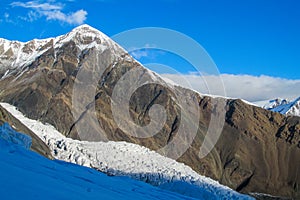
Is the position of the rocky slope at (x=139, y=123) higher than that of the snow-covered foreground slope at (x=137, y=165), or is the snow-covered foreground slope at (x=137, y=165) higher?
the rocky slope at (x=139, y=123)

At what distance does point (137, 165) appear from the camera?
69.6m

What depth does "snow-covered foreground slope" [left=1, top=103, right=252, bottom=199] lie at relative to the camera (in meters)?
65.4

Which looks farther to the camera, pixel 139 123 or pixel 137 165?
pixel 139 123

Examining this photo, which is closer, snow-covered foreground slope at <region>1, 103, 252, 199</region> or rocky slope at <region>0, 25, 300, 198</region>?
snow-covered foreground slope at <region>1, 103, 252, 199</region>

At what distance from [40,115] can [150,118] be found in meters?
45.7

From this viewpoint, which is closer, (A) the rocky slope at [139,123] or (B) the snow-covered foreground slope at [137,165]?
(B) the snow-covered foreground slope at [137,165]

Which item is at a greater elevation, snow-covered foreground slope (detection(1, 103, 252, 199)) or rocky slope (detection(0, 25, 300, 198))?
rocky slope (detection(0, 25, 300, 198))

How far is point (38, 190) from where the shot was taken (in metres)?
10.6

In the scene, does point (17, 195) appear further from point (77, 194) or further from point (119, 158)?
point (119, 158)

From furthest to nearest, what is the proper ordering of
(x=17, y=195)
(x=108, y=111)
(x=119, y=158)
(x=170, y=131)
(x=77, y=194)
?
(x=170, y=131) → (x=108, y=111) → (x=119, y=158) → (x=77, y=194) → (x=17, y=195)

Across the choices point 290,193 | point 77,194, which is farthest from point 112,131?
point 77,194

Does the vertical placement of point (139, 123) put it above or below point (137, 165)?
above

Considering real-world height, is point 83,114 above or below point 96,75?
below

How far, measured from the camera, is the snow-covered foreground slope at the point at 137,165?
65.4 m
